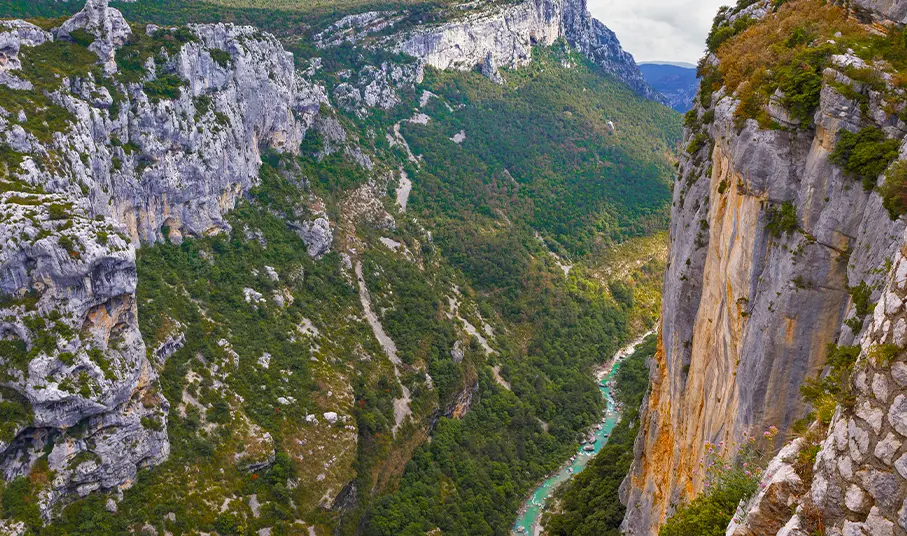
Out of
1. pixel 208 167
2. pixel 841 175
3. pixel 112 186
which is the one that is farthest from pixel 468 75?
pixel 841 175

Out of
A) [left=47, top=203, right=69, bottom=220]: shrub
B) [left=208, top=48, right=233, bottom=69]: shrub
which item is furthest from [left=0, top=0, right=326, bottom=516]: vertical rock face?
[left=208, top=48, right=233, bottom=69]: shrub

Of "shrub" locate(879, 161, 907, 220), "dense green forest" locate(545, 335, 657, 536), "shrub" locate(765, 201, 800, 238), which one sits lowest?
"dense green forest" locate(545, 335, 657, 536)

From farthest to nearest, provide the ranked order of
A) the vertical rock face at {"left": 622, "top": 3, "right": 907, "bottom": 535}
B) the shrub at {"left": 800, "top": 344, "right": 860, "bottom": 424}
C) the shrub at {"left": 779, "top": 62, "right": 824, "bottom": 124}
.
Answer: the shrub at {"left": 779, "top": 62, "right": 824, "bottom": 124} < the vertical rock face at {"left": 622, "top": 3, "right": 907, "bottom": 535} < the shrub at {"left": 800, "top": 344, "right": 860, "bottom": 424}

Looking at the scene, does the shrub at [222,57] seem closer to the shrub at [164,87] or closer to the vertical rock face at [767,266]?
the shrub at [164,87]

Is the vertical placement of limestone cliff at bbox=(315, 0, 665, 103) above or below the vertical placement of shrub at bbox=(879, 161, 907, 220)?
above

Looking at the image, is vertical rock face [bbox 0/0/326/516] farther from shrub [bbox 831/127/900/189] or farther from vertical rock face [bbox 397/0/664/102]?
vertical rock face [bbox 397/0/664/102]

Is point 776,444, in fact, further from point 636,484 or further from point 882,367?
point 636,484

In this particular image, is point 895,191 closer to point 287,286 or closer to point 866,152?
point 866,152
